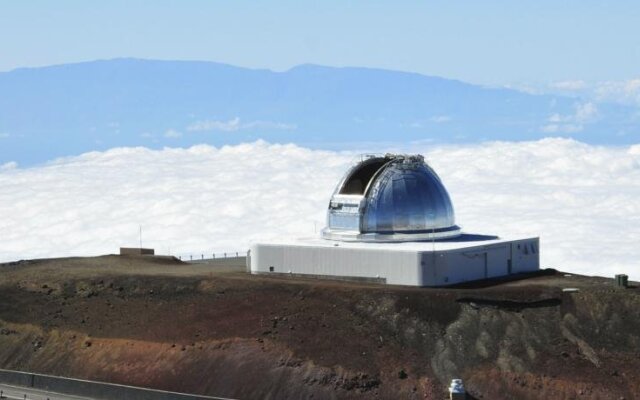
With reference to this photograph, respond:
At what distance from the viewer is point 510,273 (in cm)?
7781

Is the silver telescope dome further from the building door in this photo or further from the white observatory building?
the building door

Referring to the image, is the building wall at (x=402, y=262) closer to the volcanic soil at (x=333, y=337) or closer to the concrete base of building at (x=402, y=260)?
the concrete base of building at (x=402, y=260)

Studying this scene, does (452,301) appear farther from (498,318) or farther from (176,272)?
(176,272)

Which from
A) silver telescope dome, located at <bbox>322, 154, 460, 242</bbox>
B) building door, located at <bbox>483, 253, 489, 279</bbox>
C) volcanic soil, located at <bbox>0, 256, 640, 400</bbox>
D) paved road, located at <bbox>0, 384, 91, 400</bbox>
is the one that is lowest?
paved road, located at <bbox>0, 384, 91, 400</bbox>

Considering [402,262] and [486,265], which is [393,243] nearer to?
[402,262]

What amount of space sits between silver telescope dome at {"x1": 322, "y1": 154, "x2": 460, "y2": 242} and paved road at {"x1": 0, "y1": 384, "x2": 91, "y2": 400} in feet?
59.3

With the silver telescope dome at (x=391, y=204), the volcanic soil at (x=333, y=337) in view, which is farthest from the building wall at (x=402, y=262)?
the silver telescope dome at (x=391, y=204)

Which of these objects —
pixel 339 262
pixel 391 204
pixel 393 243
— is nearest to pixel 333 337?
pixel 339 262

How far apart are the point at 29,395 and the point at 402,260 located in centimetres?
1940

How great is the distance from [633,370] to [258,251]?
77.2 ft

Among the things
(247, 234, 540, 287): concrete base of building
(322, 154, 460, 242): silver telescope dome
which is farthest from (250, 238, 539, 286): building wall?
(322, 154, 460, 242): silver telescope dome

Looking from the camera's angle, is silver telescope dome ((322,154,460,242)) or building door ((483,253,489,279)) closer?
silver telescope dome ((322,154,460,242))

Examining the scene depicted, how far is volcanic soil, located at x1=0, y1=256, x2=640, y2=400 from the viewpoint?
62.3m

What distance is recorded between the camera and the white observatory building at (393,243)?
237 ft
